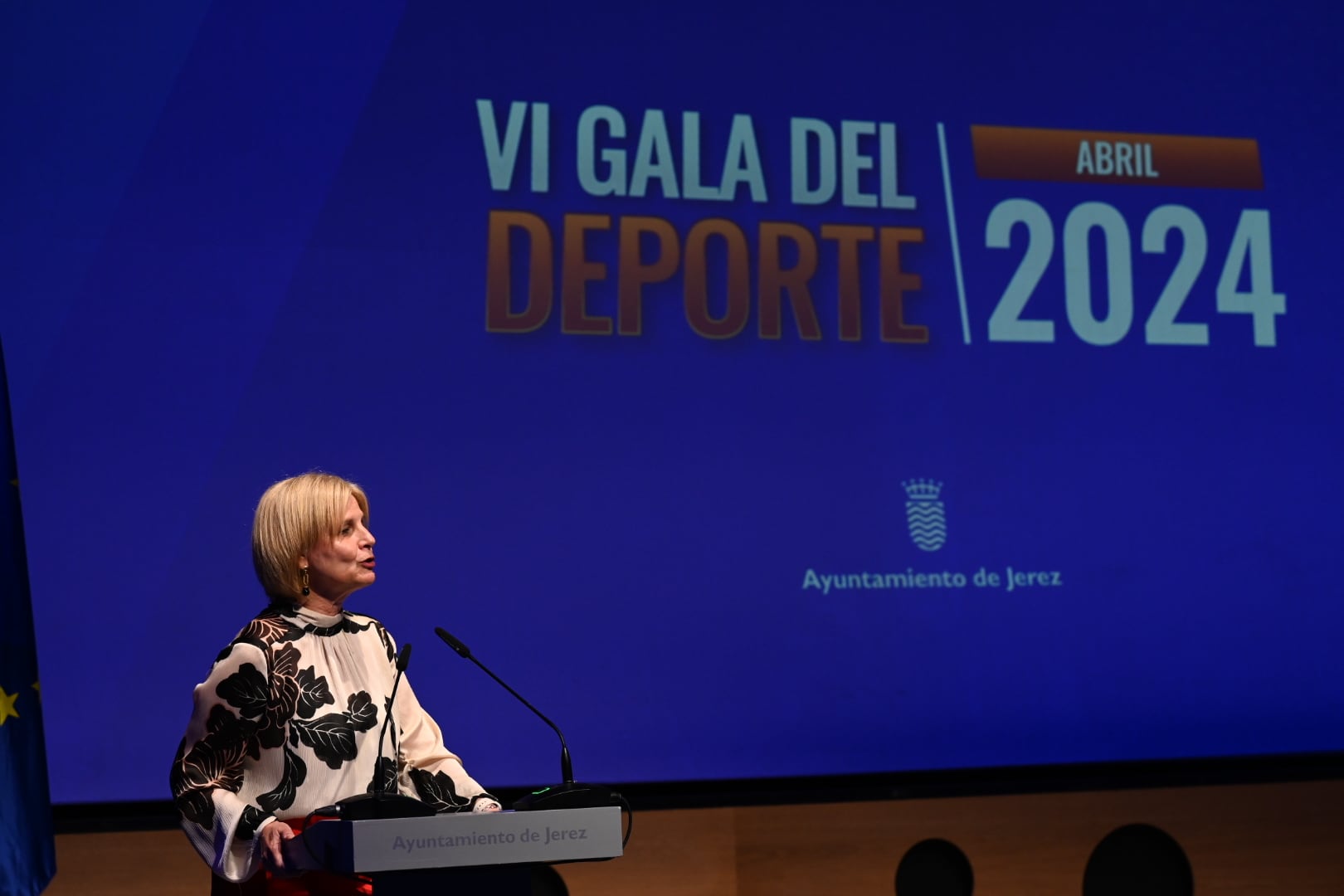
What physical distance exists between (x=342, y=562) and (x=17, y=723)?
928 mm

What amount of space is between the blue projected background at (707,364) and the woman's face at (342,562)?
4.13ft

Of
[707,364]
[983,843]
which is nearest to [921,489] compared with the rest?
[707,364]

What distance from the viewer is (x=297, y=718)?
2.17 meters

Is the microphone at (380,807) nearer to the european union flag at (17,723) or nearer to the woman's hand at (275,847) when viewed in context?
the woman's hand at (275,847)

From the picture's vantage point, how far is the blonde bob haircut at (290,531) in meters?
2.25

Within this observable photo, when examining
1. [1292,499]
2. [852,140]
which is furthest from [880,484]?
[1292,499]

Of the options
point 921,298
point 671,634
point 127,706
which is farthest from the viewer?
point 921,298

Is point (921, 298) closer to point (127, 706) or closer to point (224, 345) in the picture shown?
point (224, 345)

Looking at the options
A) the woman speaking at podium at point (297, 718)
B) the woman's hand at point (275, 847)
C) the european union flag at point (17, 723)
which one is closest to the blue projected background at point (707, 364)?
the european union flag at point (17, 723)

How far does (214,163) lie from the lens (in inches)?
140

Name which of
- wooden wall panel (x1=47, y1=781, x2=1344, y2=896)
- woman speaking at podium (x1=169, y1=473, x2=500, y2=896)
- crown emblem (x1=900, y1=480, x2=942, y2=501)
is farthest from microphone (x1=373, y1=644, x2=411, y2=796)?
crown emblem (x1=900, y1=480, x2=942, y2=501)

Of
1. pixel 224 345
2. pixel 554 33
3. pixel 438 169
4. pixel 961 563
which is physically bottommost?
pixel 961 563

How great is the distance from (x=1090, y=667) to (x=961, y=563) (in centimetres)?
45

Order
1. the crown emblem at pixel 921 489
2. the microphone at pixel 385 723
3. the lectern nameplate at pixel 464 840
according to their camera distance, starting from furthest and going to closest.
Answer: the crown emblem at pixel 921 489 → the microphone at pixel 385 723 → the lectern nameplate at pixel 464 840
